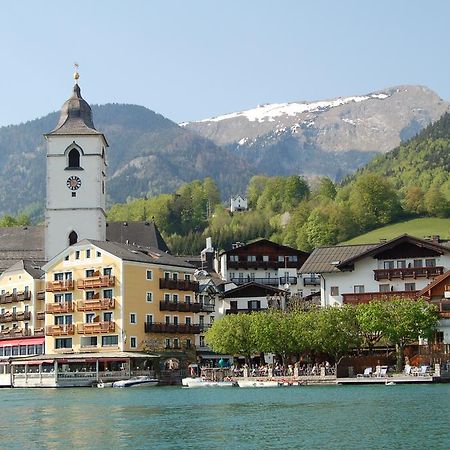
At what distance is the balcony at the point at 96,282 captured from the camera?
123 meters

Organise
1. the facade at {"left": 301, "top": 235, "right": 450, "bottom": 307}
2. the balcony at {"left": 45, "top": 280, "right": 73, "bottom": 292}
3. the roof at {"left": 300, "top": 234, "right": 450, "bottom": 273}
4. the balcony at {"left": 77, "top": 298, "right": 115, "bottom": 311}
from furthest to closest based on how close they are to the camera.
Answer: the balcony at {"left": 45, "top": 280, "right": 73, "bottom": 292} < the balcony at {"left": 77, "top": 298, "right": 115, "bottom": 311} < the roof at {"left": 300, "top": 234, "right": 450, "bottom": 273} < the facade at {"left": 301, "top": 235, "right": 450, "bottom": 307}

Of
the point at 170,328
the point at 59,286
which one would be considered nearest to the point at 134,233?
the point at 59,286

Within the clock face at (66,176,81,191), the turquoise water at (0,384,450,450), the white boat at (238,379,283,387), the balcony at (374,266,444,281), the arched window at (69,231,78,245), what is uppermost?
the clock face at (66,176,81,191)

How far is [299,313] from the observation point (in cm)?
10888

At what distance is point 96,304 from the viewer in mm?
123625

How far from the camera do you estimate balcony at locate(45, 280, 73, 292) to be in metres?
126

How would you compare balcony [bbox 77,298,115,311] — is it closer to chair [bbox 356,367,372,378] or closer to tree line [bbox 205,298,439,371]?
tree line [bbox 205,298,439,371]

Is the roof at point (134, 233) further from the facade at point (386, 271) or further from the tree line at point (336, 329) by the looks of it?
the tree line at point (336, 329)

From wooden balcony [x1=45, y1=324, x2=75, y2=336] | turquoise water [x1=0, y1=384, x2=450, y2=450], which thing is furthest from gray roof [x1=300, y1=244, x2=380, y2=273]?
turquoise water [x1=0, y1=384, x2=450, y2=450]

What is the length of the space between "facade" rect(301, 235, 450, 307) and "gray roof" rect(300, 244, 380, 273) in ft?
1.38

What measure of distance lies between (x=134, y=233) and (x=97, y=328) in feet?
123

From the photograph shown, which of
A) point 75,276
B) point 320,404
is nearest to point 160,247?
point 75,276

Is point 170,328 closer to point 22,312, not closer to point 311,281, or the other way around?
point 22,312

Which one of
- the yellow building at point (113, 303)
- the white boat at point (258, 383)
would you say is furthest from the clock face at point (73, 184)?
the white boat at point (258, 383)
